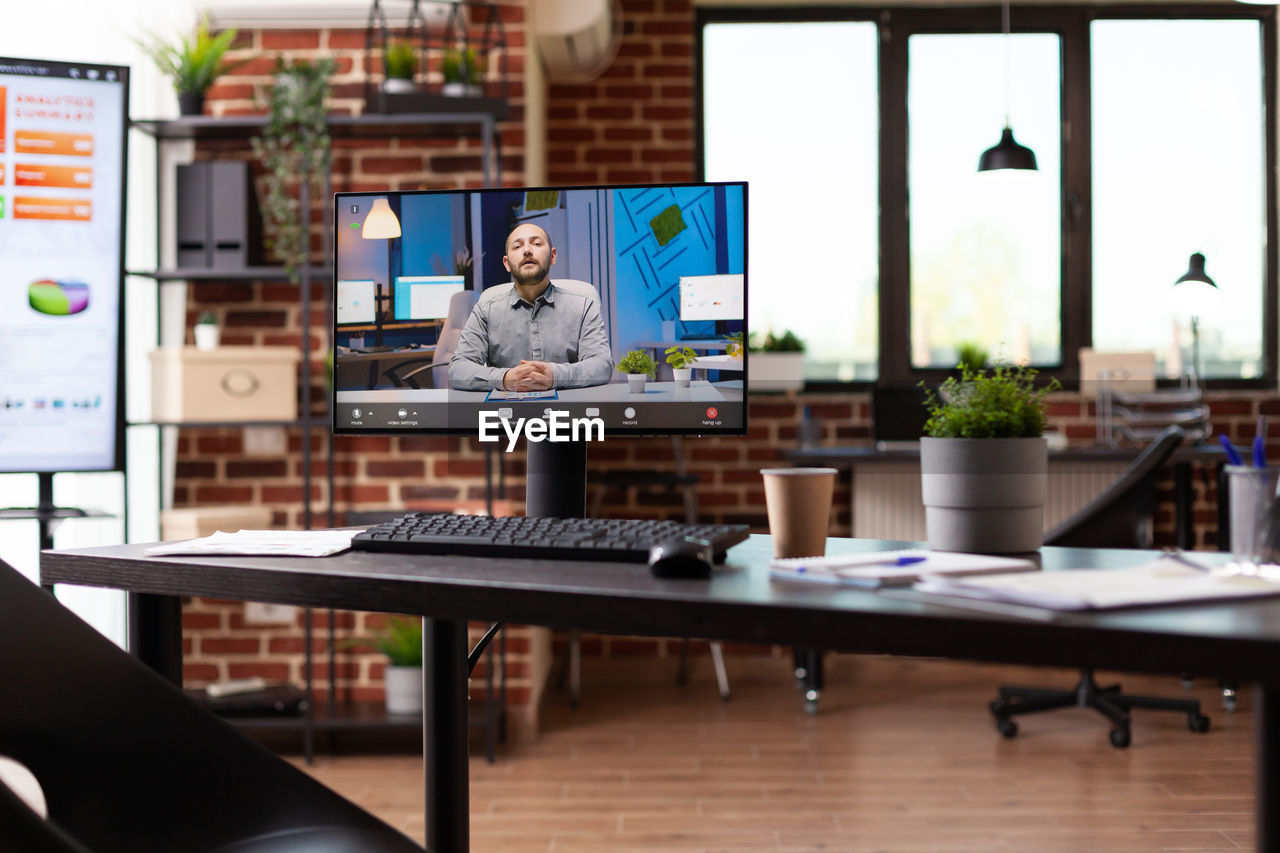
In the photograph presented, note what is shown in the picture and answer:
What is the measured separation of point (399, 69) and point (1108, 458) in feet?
8.37

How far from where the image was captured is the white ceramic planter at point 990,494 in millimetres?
1203

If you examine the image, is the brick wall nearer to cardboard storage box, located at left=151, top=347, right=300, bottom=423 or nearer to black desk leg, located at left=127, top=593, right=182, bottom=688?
cardboard storage box, located at left=151, top=347, right=300, bottom=423

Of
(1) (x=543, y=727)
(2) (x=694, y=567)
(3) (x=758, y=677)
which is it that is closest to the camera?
(2) (x=694, y=567)

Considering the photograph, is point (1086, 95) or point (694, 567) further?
point (1086, 95)

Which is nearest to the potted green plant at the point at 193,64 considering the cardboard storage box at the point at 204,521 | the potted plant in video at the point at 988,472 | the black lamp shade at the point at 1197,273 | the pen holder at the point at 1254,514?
the cardboard storage box at the point at 204,521

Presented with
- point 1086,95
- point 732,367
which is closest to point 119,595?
point 732,367

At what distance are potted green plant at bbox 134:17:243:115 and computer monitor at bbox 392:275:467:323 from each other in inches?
73.0

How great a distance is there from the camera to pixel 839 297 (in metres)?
4.41

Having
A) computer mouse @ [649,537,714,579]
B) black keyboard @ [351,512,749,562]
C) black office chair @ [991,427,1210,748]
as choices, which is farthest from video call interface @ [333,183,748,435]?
black office chair @ [991,427,1210,748]

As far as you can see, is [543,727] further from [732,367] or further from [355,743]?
[732,367]

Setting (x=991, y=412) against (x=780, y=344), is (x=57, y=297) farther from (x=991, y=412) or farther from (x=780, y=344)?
(x=780, y=344)

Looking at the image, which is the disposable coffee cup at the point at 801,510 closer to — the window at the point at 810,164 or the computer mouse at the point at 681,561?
the computer mouse at the point at 681,561

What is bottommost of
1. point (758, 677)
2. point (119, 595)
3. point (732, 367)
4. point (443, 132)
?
point (758, 677)

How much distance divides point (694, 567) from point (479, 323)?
59cm
